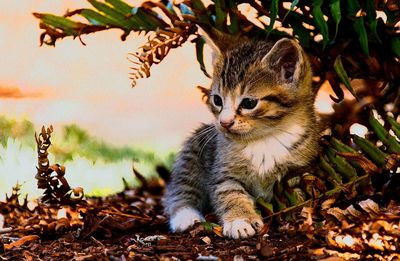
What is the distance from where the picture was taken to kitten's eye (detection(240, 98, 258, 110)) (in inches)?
144

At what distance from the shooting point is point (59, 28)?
426cm

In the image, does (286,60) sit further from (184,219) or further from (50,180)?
(50,180)

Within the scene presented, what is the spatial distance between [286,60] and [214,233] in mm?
929

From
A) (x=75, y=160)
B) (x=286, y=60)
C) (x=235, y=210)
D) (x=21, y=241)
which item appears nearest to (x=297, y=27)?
(x=286, y=60)

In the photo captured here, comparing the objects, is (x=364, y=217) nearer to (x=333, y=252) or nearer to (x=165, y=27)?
(x=333, y=252)

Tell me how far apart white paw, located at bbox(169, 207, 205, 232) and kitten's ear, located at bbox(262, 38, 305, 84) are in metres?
0.89

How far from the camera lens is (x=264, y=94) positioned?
3670 mm

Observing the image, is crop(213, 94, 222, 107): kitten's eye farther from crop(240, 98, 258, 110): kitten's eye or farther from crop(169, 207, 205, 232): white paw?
crop(169, 207, 205, 232): white paw

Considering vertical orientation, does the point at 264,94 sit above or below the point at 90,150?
above

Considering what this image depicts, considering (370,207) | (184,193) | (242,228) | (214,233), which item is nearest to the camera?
(370,207)

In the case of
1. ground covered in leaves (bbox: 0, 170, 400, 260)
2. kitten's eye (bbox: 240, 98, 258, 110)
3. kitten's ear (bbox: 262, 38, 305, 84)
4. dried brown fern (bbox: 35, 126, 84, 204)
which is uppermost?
kitten's ear (bbox: 262, 38, 305, 84)

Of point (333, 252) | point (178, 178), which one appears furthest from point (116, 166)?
point (333, 252)

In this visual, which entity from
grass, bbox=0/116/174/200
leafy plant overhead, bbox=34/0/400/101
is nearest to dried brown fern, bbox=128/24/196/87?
leafy plant overhead, bbox=34/0/400/101

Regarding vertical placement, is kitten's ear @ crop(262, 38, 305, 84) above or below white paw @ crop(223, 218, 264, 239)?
above
